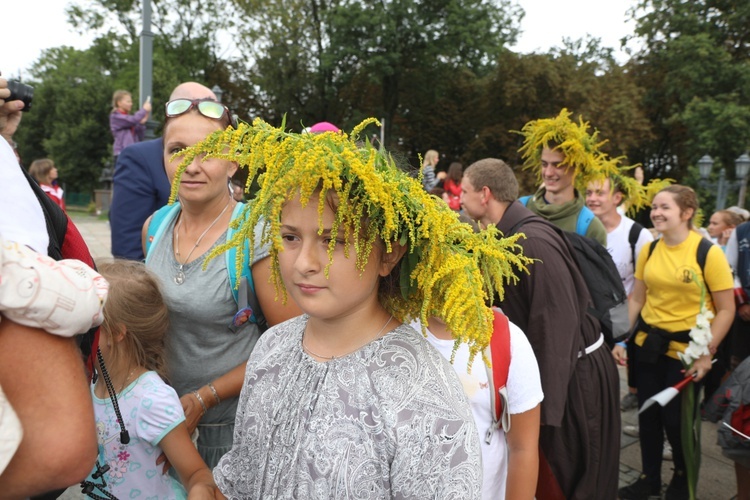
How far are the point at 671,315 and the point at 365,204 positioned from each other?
353 centimetres

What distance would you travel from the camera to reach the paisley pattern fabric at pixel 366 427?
1277 millimetres

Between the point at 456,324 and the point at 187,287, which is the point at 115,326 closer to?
the point at 187,287

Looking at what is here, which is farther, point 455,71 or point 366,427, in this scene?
point 455,71

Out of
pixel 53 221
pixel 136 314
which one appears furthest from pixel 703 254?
pixel 53 221

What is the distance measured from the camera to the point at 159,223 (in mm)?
2381

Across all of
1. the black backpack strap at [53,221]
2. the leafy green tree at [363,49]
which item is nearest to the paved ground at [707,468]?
the black backpack strap at [53,221]

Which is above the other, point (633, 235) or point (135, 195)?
point (135, 195)

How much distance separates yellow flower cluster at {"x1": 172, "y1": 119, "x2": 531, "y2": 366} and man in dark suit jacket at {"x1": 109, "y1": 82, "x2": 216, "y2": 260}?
174cm

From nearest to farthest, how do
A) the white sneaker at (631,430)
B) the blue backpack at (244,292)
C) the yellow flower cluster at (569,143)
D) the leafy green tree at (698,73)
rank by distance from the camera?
the blue backpack at (244,292) → the yellow flower cluster at (569,143) → the white sneaker at (631,430) → the leafy green tree at (698,73)

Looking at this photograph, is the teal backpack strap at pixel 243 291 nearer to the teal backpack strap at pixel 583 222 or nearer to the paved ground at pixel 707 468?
the paved ground at pixel 707 468

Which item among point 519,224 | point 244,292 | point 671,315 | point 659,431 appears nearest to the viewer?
point 244,292

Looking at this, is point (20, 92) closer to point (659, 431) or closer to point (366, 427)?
point (366, 427)

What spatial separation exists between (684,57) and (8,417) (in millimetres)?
27952

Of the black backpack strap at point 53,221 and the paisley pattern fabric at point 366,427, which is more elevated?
the black backpack strap at point 53,221
